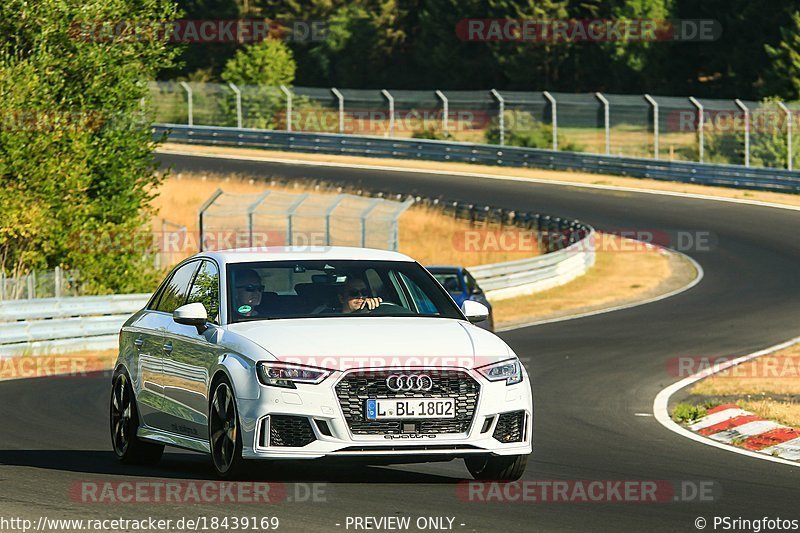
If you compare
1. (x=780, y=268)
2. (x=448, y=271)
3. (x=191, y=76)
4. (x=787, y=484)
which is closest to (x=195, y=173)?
(x=780, y=268)

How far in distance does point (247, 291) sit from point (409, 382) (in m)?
1.60

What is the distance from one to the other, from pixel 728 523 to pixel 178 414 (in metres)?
4.02

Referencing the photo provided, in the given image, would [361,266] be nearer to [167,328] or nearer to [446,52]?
[167,328]

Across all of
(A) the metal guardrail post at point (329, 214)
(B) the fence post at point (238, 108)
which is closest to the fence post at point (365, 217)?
(A) the metal guardrail post at point (329, 214)

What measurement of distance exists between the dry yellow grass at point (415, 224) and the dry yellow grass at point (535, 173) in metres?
7.91

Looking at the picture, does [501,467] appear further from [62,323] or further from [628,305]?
Result: [628,305]

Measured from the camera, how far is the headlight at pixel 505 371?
9492 mm

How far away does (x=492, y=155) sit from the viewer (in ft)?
188

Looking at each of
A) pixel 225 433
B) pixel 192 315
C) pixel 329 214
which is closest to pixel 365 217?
pixel 329 214

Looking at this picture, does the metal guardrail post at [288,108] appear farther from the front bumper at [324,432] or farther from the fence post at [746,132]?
the front bumper at [324,432]

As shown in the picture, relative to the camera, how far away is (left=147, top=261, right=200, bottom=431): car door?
1086cm

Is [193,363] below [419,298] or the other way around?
below

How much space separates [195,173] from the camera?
53.7 m

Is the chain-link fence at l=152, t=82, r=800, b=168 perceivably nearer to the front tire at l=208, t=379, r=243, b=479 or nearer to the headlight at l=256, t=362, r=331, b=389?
the front tire at l=208, t=379, r=243, b=479
